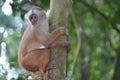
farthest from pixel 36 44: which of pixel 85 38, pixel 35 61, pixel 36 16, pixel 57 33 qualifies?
pixel 85 38

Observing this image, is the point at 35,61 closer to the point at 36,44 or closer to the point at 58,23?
the point at 36,44

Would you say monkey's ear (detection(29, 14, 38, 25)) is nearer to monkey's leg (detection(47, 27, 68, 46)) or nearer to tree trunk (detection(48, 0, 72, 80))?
monkey's leg (detection(47, 27, 68, 46))

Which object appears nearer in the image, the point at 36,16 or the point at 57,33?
the point at 57,33

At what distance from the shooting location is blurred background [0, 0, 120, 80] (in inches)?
208

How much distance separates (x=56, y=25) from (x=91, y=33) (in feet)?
21.0

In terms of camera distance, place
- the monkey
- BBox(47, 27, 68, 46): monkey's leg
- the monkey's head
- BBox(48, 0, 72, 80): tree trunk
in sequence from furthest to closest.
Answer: the monkey's head → the monkey → BBox(47, 27, 68, 46): monkey's leg → BBox(48, 0, 72, 80): tree trunk

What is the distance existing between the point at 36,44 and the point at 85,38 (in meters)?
5.03

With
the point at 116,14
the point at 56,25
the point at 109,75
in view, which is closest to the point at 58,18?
the point at 56,25

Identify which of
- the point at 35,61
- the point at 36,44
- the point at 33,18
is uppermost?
the point at 33,18

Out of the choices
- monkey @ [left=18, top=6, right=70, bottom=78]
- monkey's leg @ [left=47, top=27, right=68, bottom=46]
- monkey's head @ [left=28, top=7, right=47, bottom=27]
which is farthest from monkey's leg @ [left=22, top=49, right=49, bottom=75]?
monkey's head @ [left=28, top=7, right=47, bottom=27]

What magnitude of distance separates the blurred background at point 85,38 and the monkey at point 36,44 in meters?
0.17

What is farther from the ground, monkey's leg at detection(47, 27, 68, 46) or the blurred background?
monkey's leg at detection(47, 27, 68, 46)

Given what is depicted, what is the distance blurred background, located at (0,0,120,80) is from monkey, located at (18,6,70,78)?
175mm

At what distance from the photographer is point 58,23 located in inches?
168
